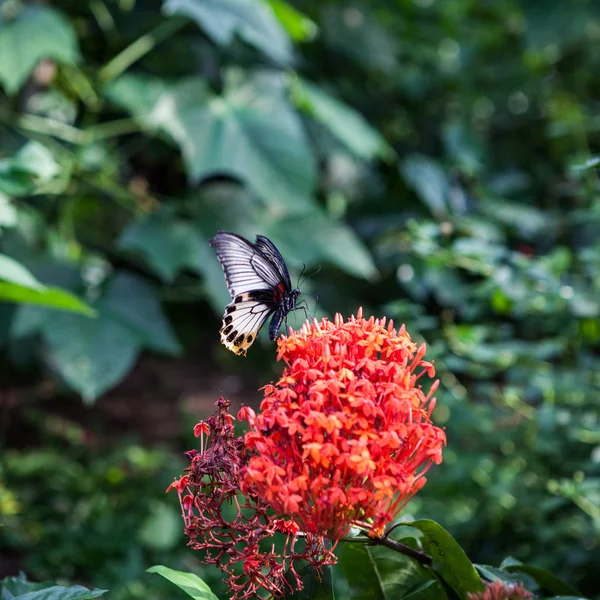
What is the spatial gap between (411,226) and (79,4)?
2041mm

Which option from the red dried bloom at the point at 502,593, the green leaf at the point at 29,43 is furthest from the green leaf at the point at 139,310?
the red dried bloom at the point at 502,593

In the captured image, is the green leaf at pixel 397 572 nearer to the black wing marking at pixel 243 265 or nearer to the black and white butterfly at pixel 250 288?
the black and white butterfly at pixel 250 288

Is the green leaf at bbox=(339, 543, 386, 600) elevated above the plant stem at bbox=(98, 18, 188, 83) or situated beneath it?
situated beneath

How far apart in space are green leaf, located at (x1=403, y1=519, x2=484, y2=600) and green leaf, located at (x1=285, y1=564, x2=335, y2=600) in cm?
13

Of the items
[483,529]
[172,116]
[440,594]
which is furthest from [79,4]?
[440,594]

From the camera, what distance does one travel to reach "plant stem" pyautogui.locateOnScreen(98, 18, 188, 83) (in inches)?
107

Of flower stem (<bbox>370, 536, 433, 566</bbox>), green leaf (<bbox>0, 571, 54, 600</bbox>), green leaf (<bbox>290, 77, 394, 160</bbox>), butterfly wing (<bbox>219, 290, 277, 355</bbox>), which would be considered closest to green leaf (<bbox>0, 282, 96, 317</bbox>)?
butterfly wing (<bbox>219, 290, 277, 355</bbox>)

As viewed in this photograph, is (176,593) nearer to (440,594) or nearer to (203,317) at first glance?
(440,594)

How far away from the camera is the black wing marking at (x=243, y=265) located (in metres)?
1.20

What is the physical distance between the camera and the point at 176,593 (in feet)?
6.60

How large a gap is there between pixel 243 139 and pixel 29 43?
0.74 meters

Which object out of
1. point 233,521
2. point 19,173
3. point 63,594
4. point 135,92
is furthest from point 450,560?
point 135,92

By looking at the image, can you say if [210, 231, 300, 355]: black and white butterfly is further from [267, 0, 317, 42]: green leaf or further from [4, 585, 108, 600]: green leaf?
[267, 0, 317, 42]: green leaf

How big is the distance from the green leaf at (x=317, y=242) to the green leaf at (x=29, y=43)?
2.99ft
